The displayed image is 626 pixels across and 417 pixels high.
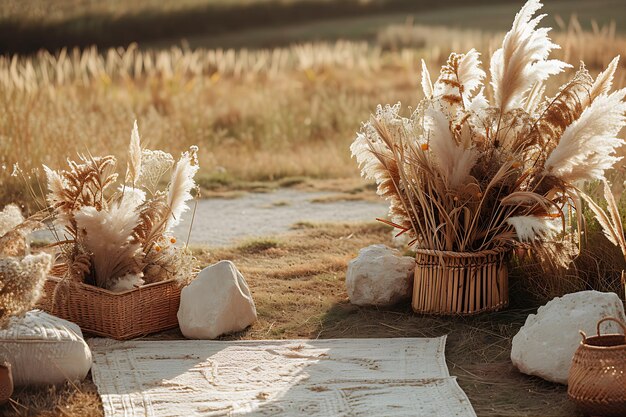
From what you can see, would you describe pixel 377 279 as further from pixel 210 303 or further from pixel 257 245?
pixel 257 245

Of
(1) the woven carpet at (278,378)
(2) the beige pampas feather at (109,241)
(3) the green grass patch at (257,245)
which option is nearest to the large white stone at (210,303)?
(1) the woven carpet at (278,378)

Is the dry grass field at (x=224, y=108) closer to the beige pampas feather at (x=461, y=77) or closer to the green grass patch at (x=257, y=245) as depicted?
the green grass patch at (x=257, y=245)

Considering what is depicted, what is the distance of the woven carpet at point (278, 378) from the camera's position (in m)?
4.38

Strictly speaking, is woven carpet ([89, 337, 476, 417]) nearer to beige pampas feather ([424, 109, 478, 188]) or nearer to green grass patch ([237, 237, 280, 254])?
beige pampas feather ([424, 109, 478, 188])

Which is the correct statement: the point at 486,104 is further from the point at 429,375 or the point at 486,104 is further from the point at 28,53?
the point at 28,53

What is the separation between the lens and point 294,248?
7121mm

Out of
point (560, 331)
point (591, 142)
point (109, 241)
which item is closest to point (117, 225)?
point (109, 241)

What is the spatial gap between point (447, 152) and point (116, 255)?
5.77 ft

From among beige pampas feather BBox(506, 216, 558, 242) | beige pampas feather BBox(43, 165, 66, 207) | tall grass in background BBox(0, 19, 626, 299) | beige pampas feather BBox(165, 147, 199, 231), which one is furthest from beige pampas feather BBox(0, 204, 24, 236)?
tall grass in background BBox(0, 19, 626, 299)

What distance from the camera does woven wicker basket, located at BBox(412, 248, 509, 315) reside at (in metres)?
5.57

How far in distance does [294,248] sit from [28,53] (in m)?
14.1

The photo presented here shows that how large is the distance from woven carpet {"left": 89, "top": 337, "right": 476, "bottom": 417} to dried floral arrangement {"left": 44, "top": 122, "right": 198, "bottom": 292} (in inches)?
14.8

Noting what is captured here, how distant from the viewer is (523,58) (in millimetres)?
5395

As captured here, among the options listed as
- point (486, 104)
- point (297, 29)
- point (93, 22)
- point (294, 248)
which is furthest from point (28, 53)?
point (486, 104)
